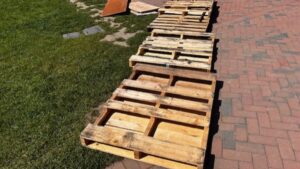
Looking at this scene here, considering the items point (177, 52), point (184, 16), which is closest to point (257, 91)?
point (177, 52)

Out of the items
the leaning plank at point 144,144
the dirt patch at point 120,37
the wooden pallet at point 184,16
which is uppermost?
the wooden pallet at point 184,16

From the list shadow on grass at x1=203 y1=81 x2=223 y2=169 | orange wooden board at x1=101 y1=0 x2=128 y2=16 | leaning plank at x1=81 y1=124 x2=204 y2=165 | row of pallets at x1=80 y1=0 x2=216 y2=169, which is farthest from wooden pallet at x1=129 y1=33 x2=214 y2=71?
orange wooden board at x1=101 y1=0 x2=128 y2=16

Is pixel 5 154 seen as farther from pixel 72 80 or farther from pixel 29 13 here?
pixel 29 13

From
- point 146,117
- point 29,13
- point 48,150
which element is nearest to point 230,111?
point 146,117

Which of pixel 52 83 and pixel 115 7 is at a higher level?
pixel 115 7

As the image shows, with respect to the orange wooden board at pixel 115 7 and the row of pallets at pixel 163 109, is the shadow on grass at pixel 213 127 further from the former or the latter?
the orange wooden board at pixel 115 7

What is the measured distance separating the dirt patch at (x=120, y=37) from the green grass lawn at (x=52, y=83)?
0.17 m

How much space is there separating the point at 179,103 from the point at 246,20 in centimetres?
453

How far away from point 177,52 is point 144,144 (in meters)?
2.70

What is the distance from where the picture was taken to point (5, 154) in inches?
149

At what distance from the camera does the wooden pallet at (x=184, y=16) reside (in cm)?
672

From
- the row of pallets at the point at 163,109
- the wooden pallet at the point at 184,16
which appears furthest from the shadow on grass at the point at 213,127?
the wooden pallet at the point at 184,16

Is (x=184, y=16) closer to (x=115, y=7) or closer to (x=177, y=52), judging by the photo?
(x=177, y=52)

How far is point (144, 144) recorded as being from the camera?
3363 mm
